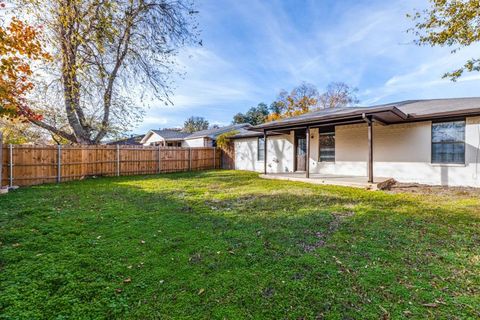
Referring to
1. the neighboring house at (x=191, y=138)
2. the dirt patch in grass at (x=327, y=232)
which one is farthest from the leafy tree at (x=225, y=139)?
the dirt patch in grass at (x=327, y=232)

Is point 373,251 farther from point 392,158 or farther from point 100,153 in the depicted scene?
point 100,153

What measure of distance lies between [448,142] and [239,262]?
9432 millimetres

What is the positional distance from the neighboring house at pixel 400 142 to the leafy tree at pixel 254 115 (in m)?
21.8

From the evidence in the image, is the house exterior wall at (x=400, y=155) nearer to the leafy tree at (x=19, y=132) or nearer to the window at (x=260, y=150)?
the window at (x=260, y=150)

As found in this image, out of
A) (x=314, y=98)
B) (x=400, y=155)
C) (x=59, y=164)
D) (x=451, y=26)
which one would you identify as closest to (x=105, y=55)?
(x=59, y=164)

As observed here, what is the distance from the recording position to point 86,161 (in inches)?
433

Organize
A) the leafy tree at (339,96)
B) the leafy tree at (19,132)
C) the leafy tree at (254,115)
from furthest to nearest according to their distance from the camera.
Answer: the leafy tree at (254,115) < the leafy tree at (339,96) < the leafy tree at (19,132)

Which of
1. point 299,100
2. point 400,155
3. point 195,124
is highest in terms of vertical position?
point 299,100

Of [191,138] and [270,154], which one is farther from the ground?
[191,138]

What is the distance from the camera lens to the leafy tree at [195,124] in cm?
4319

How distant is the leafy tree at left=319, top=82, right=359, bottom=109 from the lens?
2846 centimetres

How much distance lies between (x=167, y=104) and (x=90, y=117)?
5528 millimetres

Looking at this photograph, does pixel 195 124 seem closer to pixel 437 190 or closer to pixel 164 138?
pixel 164 138

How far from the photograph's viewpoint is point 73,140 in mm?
12203
